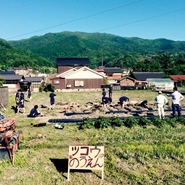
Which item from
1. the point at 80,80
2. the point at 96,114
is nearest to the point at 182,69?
the point at 80,80

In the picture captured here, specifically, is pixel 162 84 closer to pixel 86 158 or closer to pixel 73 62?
pixel 73 62

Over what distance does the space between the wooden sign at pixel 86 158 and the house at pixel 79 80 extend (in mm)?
30687

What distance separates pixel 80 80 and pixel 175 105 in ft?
84.1

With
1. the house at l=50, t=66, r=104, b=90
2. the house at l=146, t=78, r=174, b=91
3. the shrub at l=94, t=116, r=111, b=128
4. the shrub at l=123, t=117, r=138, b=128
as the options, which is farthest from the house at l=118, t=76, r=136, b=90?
the shrub at l=94, t=116, r=111, b=128

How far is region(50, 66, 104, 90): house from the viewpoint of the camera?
3778cm

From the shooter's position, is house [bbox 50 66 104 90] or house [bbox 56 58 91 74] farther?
house [bbox 56 58 91 74]

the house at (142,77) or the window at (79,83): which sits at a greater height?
the house at (142,77)

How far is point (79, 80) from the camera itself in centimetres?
3831

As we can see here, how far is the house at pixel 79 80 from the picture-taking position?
37.8 meters

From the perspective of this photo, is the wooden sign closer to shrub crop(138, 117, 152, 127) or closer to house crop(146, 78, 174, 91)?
shrub crop(138, 117, 152, 127)

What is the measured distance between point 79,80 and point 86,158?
31377mm

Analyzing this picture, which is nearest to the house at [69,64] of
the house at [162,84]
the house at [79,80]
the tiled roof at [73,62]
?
the tiled roof at [73,62]

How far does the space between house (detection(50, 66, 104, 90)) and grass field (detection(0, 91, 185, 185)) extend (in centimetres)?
2525

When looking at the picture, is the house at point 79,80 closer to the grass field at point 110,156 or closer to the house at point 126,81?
the house at point 126,81
